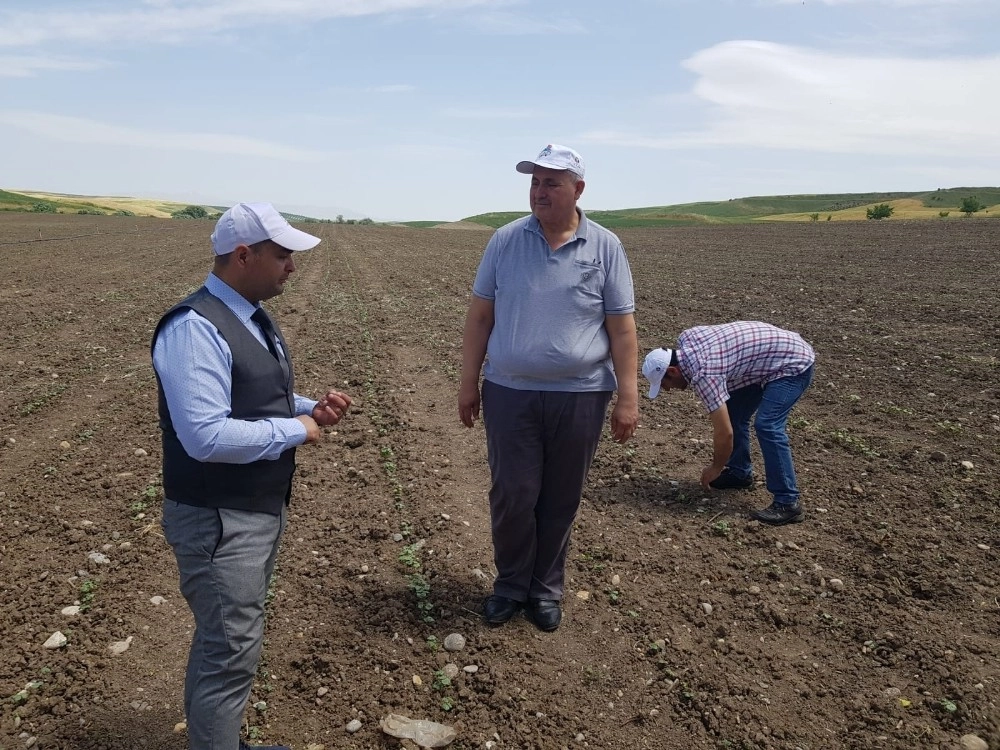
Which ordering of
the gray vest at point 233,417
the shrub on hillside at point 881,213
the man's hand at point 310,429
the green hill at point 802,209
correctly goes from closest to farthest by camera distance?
the gray vest at point 233,417 < the man's hand at point 310,429 < the shrub on hillside at point 881,213 < the green hill at point 802,209

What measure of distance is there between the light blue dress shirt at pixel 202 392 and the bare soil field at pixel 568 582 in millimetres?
1494

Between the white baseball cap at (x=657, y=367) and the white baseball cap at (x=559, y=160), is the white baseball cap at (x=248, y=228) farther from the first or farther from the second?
the white baseball cap at (x=657, y=367)

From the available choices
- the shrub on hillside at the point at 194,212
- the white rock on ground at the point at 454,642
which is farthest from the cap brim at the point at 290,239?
the shrub on hillside at the point at 194,212

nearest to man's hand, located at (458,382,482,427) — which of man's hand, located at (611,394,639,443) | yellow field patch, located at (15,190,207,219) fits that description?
man's hand, located at (611,394,639,443)

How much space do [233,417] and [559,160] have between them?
1775 millimetres

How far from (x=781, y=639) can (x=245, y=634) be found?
8.60ft

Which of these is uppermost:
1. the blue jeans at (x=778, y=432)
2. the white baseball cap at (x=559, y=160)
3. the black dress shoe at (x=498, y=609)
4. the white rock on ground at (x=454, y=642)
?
the white baseball cap at (x=559, y=160)

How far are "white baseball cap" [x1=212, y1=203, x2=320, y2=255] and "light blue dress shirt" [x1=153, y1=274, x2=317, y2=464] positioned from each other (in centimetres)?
26

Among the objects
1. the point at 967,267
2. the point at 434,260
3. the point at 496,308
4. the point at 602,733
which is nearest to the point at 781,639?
the point at 602,733

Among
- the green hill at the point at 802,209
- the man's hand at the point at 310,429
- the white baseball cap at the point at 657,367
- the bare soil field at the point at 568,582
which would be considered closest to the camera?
the man's hand at the point at 310,429

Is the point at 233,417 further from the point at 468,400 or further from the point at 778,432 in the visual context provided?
the point at 778,432

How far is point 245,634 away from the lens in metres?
2.30

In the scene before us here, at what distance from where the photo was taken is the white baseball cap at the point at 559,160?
3.18 metres

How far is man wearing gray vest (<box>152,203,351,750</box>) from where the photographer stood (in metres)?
2.16
